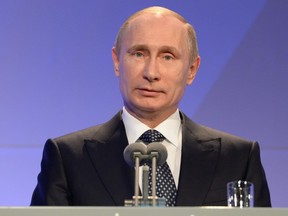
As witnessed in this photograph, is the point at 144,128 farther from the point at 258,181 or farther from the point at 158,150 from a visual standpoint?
the point at 158,150

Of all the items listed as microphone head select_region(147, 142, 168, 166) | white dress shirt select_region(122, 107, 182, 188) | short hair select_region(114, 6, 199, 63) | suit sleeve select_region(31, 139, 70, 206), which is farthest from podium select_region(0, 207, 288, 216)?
short hair select_region(114, 6, 199, 63)

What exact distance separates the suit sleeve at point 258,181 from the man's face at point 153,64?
0.31 meters

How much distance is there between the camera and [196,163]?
2.66 metres

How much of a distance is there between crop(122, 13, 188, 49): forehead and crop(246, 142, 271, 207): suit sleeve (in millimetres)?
456

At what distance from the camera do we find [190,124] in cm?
279

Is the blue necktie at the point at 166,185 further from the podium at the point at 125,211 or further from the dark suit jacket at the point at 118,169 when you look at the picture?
the podium at the point at 125,211

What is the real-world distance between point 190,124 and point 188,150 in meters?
0.14

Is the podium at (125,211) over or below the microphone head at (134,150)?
below

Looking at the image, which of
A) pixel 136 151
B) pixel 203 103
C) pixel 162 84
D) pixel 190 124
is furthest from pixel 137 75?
pixel 203 103

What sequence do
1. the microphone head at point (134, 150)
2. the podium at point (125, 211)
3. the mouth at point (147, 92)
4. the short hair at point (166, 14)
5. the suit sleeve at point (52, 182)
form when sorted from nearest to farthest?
the podium at point (125, 211) → the microphone head at point (134, 150) → the suit sleeve at point (52, 182) → the mouth at point (147, 92) → the short hair at point (166, 14)

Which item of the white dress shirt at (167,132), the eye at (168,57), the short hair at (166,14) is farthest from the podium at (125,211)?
the short hair at (166,14)

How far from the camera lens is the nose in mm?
2613

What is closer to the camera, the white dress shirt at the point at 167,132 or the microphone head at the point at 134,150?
the microphone head at the point at 134,150

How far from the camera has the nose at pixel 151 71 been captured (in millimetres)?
2613
